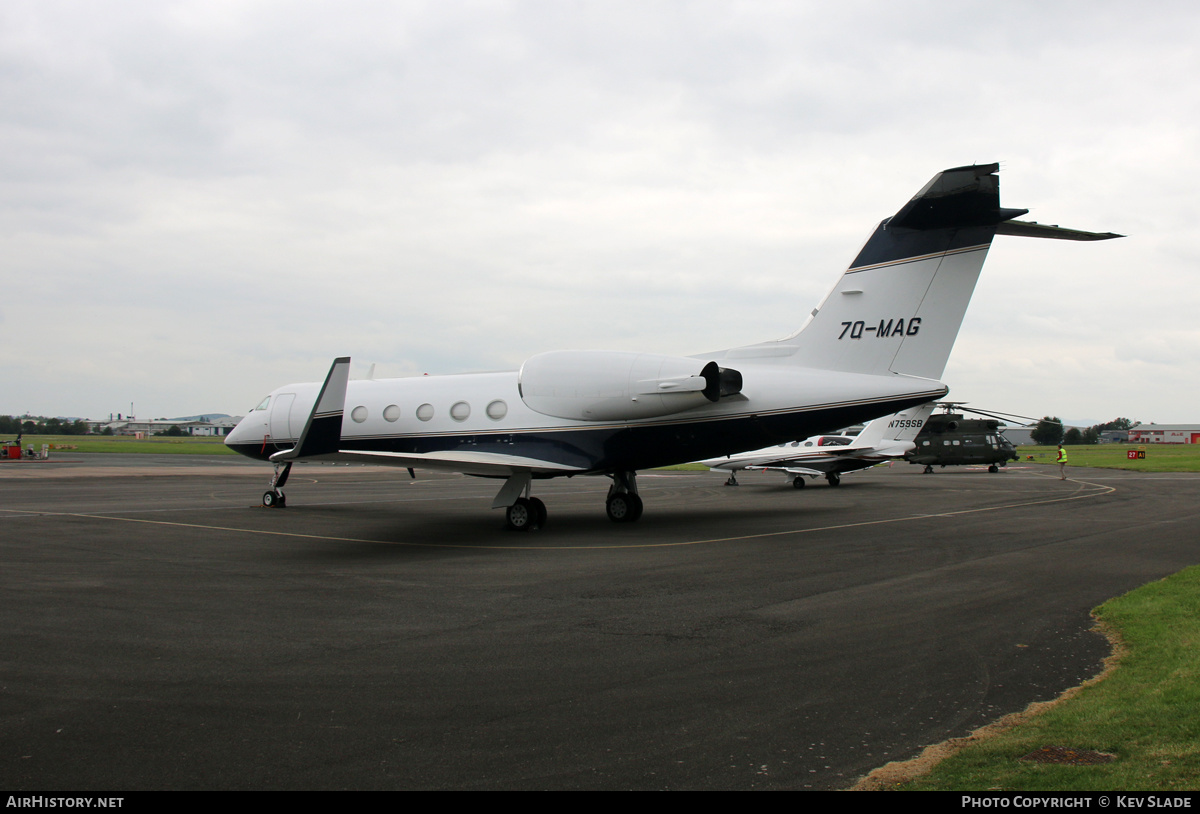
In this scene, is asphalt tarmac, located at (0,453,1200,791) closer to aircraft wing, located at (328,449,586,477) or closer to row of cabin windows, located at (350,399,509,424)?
aircraft wing, located at (328,449,586,477)

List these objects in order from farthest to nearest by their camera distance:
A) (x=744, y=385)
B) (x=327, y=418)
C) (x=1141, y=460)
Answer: (x=1141, y=460), (x=744, y=385), (x=327, y=418)

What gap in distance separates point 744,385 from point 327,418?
24.8 ft

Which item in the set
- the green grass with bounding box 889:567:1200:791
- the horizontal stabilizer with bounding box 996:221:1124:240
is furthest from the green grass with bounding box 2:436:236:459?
the green grass with bounding box 889:567:1200:791

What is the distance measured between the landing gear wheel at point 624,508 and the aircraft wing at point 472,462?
196 cm

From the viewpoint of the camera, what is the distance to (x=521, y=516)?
1577cm

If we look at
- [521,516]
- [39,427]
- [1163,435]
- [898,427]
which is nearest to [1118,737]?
[521,516]

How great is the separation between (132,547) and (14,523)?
18.3 feet

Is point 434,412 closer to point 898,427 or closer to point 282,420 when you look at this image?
point 282,420

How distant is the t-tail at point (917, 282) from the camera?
12.8 m

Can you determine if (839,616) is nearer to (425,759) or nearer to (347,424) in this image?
(425,759)

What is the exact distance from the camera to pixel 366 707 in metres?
5.17

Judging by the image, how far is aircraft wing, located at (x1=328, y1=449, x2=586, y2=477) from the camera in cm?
1314

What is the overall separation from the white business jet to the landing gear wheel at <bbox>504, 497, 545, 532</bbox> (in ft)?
41.9
